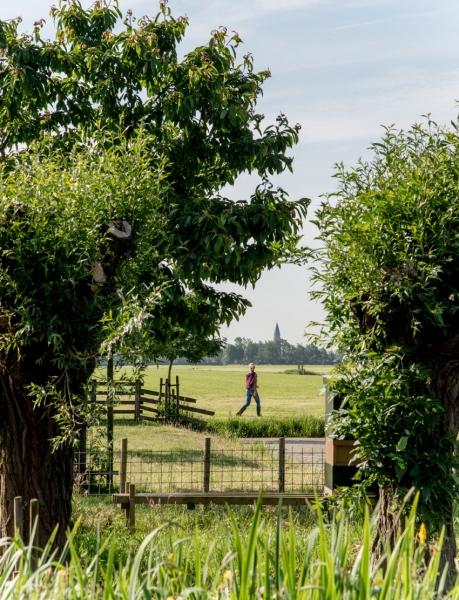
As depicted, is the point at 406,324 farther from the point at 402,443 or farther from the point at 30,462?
the point at 30,462

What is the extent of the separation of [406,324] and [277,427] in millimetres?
16233

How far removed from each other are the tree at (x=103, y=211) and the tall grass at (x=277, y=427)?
1181cm

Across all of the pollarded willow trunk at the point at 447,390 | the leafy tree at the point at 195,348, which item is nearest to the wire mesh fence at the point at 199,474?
the pollarded willow trunk at the point at 447,390

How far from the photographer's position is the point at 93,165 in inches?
253

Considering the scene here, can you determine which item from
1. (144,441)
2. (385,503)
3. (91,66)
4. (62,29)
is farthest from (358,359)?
(144,441)

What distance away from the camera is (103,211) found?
6047 millimetres

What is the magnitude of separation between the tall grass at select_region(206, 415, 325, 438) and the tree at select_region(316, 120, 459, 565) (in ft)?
51.0

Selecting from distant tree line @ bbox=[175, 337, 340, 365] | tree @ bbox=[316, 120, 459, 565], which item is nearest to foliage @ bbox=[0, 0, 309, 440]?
tree @ bbox=[316, 120, 459, 565]

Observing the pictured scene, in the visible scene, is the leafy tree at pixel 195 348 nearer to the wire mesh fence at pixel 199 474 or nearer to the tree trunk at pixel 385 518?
the wire mesh fence at pixel 199 474

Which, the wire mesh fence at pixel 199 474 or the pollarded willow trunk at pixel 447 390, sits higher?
the pollarded willow trunk at pixel 447 390

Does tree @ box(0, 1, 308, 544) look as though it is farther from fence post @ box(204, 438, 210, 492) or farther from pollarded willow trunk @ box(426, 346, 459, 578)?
fence post @ box(204, 438, 210, 492)

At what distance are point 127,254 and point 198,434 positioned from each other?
16.5 metres

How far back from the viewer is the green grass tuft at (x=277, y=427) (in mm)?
21062

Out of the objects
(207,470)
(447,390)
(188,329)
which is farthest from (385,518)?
(207,470)
